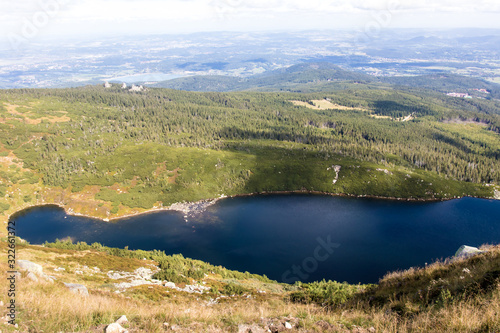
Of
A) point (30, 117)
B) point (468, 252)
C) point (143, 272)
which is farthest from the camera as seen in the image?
point (30, 117)

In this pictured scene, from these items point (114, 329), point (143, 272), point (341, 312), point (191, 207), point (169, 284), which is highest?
point (114, 329)

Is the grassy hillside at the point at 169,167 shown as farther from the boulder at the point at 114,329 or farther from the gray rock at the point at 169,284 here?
the boulder at the point at 114,329

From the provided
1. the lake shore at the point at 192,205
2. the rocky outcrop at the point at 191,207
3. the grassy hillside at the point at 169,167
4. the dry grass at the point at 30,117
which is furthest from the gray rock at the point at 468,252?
the dry grass at the point at 30,117

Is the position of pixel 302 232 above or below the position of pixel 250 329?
below

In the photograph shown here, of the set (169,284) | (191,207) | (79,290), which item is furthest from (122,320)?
(191,207)

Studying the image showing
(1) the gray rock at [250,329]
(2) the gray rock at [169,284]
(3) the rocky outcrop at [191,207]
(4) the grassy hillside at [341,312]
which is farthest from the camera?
(3) the rocky outcrop at [191,207]

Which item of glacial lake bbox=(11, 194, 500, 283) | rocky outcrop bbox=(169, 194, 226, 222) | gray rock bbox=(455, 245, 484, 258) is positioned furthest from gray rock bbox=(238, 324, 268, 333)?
rocky outcrop bbox=(169, 194, 226, 222)

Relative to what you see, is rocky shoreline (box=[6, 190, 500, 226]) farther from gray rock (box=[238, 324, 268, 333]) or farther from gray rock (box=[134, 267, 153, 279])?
gray rock (box=[238, 324, 268, 333])

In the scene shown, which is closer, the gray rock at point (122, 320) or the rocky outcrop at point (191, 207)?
the gray rock at point (122, 320)

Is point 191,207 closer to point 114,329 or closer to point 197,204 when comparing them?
point 197,204

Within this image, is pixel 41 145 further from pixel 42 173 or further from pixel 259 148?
pixel 259 148
